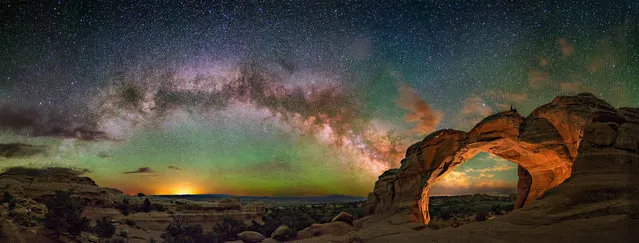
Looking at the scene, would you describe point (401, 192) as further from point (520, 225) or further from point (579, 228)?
point (579, 228)

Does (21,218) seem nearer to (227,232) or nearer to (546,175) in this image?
(227,232)

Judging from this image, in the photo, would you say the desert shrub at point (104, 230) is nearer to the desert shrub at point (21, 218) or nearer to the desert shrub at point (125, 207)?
the desert shrub at point (21, 218)

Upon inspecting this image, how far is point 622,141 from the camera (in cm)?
934

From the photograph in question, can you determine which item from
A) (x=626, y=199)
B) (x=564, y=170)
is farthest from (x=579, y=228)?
(x=564, y=170)

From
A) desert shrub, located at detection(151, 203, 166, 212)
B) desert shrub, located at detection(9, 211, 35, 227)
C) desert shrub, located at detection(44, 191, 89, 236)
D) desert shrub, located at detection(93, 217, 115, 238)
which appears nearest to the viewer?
desert shrub, located at detection(9, 211, 35, 227)

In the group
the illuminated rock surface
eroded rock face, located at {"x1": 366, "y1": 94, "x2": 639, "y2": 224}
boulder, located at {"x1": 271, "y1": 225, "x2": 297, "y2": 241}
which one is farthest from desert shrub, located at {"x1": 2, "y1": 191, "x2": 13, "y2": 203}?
eroded rock face, located at {"x1": 366, "y1": 94, "x2": 639, "y2": 224}

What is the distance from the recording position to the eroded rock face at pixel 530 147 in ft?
31.7

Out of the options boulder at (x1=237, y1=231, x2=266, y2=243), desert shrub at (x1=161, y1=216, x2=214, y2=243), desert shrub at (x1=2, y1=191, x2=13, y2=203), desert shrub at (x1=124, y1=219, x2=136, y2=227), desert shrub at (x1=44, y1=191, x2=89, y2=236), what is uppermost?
desert shrub at (x1=2, y1=191, x2=13, y2=203)

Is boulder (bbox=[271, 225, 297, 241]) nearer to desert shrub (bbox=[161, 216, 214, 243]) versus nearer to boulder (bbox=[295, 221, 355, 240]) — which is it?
boulder (bbox=[295, 221, 355, 240])

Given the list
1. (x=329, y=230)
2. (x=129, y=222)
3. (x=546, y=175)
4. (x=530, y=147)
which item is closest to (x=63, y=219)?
(x=129, y=222)

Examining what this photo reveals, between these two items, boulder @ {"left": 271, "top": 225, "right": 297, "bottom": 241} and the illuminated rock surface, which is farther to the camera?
boulder @ {"left": 271, "top": 225, "right": 297, "bottom": 241}

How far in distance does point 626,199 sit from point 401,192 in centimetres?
1245

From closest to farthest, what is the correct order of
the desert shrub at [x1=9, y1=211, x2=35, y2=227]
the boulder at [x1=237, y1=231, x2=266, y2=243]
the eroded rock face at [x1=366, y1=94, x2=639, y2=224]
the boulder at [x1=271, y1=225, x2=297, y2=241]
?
the eroded rock face at [x1=366, y1=94, x2=639, y2=224] < the desert shrub at [x1=9, y1=211, x2=35, y2=227] < the boulder at [x1=271, y1=225, x2=297, y2=241] < the boulder at [x1=237, y1=231, x2=266, y2=243]

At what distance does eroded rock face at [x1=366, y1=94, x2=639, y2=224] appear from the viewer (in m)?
9.67
